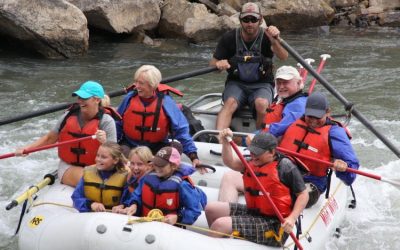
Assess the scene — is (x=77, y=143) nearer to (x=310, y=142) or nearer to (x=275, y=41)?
(x=310, y=142)

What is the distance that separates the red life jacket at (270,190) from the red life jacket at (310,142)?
0.57 m

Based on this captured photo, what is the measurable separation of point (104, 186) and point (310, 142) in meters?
1.46

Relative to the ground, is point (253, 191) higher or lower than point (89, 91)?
lower

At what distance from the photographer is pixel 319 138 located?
4.33 metres

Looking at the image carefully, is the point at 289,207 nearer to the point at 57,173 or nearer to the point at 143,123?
the point at 143,123

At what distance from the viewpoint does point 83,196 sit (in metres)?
4.16

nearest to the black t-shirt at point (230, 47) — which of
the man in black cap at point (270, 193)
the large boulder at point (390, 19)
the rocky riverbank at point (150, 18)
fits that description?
the man in black cap at point (270, 193)

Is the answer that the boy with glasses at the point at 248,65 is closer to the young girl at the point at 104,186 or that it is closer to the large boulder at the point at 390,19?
the young girl at the point at 104,186

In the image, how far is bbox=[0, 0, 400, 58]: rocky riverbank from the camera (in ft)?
35.9

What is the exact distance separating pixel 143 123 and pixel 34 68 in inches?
263

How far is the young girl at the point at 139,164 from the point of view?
403 cm

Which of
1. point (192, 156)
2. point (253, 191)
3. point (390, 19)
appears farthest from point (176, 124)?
point (390, 19)

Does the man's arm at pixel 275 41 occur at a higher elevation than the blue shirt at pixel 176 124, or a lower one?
higher

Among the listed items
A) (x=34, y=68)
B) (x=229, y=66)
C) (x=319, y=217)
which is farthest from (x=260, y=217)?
(x=34, y=68)
